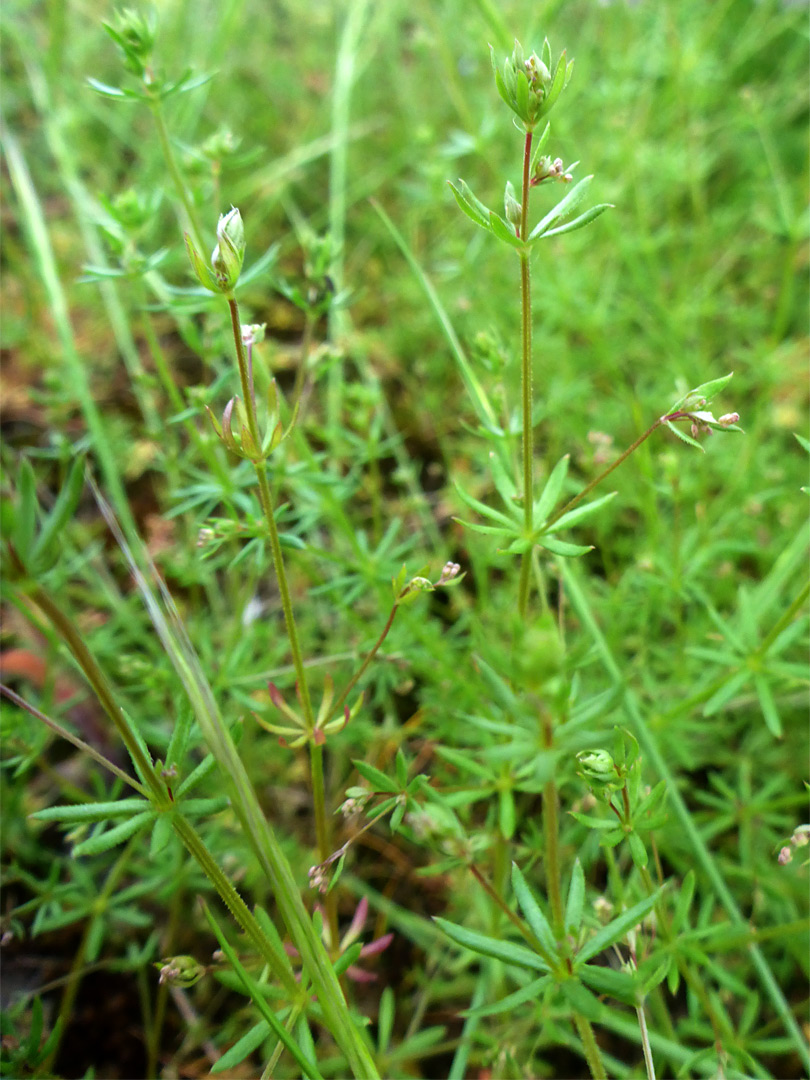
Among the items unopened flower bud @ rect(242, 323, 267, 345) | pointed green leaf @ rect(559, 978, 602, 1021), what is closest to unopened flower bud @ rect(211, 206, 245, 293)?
unopened flower bud @ rect(242, 323, 267, 345)

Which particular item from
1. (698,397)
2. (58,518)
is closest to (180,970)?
(58,518)

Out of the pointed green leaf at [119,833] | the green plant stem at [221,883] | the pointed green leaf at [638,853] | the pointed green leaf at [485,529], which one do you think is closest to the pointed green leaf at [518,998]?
the pointed green leaf at [638,853]

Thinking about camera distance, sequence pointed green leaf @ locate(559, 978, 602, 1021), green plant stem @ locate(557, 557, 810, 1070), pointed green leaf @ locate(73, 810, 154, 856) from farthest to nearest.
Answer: green plant stem @ locate(557, 557, 810, 1070)
pointed green leaf @ locate(73, 810, 154, 856)
pointed green leaf @ locate(559, 978, 602, 1021)

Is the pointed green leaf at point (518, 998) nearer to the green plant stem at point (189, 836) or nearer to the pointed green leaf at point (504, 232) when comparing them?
the green plant stem at point (189, 836)

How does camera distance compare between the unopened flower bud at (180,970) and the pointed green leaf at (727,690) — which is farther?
the pointed green leaf at (727,690)

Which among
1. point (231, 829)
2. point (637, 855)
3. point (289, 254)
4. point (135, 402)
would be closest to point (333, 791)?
point (231, 829)

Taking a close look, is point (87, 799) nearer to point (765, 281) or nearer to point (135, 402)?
point (135, 402)

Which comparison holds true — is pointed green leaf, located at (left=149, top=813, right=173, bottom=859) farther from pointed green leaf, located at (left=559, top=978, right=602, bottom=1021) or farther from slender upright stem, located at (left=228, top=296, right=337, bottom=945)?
pointed green leaf, located at (left=559, top=978, right=602, bottom=1021)

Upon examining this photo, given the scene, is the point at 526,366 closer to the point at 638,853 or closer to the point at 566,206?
the point at 566,206
